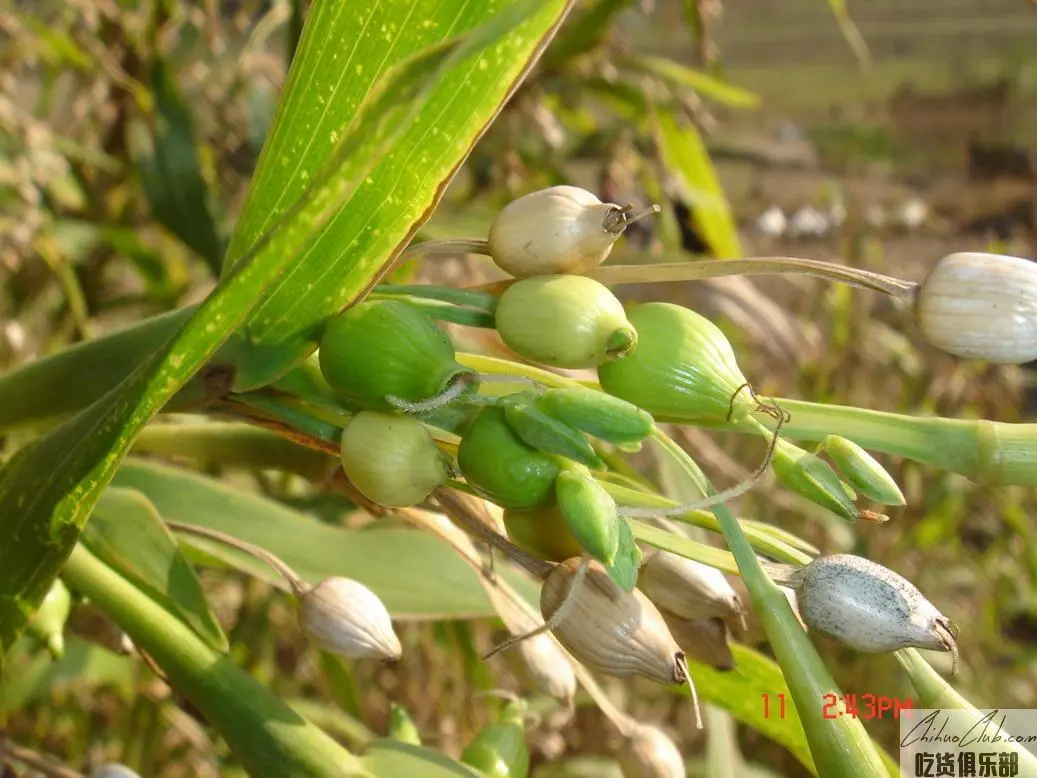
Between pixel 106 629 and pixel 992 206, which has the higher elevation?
pixel 992 206

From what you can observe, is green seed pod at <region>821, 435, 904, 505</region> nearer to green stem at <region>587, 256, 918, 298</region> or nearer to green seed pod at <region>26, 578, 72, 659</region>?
green stem at <region>587, 256, 918, 298</region>

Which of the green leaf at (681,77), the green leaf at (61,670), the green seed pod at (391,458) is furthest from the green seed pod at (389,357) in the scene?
the green leaf at (681,77)

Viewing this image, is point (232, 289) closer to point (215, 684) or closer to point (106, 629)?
point (215, 684)

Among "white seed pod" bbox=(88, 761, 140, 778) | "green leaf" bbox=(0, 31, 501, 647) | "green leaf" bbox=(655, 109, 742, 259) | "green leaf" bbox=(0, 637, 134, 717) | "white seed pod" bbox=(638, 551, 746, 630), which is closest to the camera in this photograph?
"green leaf" bbox=(0, 31, 501, 647)

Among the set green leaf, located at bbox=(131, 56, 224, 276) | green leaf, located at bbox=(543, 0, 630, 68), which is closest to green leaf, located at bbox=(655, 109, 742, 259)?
green leaf, located at bbox=(543, 0, 630, 68)

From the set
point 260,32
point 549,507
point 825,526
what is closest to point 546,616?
point 549,507

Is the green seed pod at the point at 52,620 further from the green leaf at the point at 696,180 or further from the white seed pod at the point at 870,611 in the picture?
the green leaf at the point at 696,180

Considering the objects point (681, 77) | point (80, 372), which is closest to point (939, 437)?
point (80, 372)
